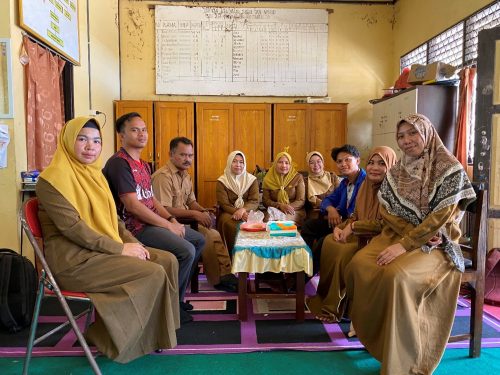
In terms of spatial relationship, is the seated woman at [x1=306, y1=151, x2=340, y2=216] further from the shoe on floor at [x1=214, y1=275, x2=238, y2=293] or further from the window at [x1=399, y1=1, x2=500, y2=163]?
the window at [x1=399, y1=1, x2=500, y2=163]

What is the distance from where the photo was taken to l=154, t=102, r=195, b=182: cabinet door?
5.07 metres

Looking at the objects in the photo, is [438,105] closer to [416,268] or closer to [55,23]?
[416,268]

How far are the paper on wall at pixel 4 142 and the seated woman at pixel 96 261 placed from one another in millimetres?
1047

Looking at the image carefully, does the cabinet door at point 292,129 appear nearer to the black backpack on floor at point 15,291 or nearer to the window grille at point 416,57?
the window grille at point 416,57

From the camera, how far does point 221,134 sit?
5.14 meters

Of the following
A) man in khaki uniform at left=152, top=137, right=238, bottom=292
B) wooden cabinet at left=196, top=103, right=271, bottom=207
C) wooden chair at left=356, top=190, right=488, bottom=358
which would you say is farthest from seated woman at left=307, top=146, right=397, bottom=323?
wooden cabinet at left=196, top=103, right=271, bottom=207

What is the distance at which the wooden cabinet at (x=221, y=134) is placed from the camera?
5.11 meters

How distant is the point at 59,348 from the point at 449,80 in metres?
3.98

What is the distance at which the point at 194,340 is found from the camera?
216cm

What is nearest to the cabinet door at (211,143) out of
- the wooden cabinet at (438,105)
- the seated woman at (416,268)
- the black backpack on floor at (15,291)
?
Answer: the wooden cabinet at (438,105)

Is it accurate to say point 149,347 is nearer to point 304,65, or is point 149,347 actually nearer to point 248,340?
point 248,340

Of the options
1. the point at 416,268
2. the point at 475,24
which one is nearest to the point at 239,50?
the point at 475,24

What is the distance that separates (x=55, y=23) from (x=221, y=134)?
2.42 m

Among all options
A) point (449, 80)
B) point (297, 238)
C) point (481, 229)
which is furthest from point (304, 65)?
point (481, 229)
